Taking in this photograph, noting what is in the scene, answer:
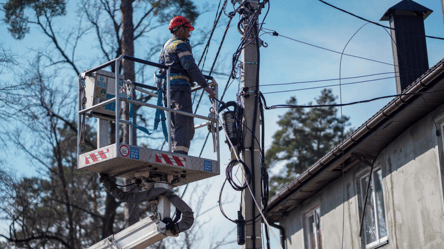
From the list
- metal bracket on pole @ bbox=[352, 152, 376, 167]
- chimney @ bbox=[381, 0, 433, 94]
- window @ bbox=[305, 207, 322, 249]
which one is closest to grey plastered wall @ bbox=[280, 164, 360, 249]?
window @ bbox=[305, 207, 322, 249]

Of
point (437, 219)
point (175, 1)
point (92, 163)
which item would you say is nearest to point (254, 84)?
point (92, 163)

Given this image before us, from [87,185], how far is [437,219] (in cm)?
2005

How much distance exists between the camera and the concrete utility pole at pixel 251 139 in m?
9.23

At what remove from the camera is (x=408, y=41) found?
15727 millimetres

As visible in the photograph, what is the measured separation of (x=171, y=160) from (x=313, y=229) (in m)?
9.62

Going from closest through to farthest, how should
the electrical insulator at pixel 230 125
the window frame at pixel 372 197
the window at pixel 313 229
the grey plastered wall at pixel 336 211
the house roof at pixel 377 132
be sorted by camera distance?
the electrical insulator at pixel 230 125 → the house roof at pixel 377 132 → the window frame at pixel 372 197 → the grey plastered wall at pixel 336 211 → the window at pixel 313 229

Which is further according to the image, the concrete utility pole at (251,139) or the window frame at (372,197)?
the window frame at (372,197)

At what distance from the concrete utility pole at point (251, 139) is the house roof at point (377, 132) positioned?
2.83 meters

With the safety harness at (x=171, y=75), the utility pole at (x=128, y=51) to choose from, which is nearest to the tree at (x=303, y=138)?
the utility pole at (x=128, y=51)

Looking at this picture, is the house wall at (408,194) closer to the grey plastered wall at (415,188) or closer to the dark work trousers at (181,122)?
the grey plastered wall at (415,188)

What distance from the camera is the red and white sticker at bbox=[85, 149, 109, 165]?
8.37m

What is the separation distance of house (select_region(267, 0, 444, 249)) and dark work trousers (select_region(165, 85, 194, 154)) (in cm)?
378

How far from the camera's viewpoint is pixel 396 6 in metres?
15.8

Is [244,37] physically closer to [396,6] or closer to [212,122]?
[212,122]
